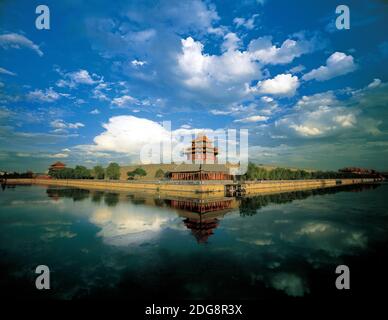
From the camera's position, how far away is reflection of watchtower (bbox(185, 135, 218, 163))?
6419 centimetres

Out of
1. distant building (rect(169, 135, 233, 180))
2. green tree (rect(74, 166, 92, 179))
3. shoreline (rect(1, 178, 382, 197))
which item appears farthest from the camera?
green tree (rect(74, 166, 92, 179))

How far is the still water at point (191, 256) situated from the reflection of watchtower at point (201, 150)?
3782 centimetres

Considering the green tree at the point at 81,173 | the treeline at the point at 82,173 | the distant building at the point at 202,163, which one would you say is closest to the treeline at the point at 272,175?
the distant building at the point at 202,163

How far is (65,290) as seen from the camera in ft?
Result: 36.3

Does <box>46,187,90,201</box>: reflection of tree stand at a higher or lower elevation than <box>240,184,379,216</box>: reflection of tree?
higher

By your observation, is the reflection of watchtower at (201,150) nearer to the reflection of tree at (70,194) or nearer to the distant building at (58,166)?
the reflection of tree at (70,194)

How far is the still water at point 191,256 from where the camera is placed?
11.2 m

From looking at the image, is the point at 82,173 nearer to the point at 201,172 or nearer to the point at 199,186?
the point at 201,172

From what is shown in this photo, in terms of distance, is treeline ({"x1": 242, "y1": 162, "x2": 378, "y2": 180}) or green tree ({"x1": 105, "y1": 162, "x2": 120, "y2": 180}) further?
green tree ({"x1": 105, "y1": 162, "x2": 120, "y2": 180})

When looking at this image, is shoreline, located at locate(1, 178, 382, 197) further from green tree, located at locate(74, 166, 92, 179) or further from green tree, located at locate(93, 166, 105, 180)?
green tree, located at locate(74, 166, 92, 179)

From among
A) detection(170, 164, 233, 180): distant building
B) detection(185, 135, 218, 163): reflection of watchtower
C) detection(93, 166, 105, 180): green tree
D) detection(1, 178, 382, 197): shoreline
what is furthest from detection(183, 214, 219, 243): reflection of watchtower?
detection(93, 166, 105, 180): green tree

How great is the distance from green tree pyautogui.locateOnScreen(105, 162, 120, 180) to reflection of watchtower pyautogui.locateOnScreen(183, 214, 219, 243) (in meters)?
79.4

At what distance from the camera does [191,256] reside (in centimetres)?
1522

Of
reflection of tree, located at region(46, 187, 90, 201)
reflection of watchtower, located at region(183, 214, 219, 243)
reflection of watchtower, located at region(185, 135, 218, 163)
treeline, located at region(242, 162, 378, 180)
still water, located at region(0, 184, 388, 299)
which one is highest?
reflection of watchtower, located at region(185, 135, 218, 163)
